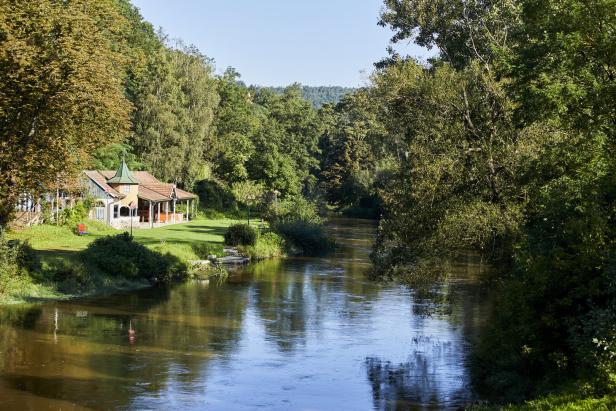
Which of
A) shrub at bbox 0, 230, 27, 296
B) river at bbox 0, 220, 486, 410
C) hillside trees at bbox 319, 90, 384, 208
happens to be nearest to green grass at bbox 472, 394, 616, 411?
river at bbox 0, 220, 486, 410

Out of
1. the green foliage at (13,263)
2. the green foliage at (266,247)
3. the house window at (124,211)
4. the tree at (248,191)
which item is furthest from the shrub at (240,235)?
the tree at (248,191)

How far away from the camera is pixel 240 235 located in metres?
54.8

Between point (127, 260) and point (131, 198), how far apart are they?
23524 mm

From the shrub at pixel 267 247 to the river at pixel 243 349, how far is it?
12383mm

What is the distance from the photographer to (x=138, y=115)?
7338cm

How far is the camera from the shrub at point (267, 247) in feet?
173

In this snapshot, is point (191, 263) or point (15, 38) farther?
point (191, 263)

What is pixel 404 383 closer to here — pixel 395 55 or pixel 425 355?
pixel 425 355

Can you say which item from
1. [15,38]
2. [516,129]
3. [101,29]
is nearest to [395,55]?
[516,129]

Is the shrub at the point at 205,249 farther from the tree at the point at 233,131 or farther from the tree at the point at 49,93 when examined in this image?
the tree at the point at 233,131

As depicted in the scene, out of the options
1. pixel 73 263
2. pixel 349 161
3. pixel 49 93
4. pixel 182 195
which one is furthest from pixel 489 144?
pixel 349 161

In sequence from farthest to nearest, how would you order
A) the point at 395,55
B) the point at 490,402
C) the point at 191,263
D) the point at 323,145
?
the point at 323,145 < the point at 191,263 < the point at 395,55 < the point at 490,402

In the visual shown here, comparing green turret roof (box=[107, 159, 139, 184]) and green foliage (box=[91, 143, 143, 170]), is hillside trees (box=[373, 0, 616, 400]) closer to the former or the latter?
green turret roof (box=[107, 159, 139, 184])

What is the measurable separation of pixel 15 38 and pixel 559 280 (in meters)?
22.8
